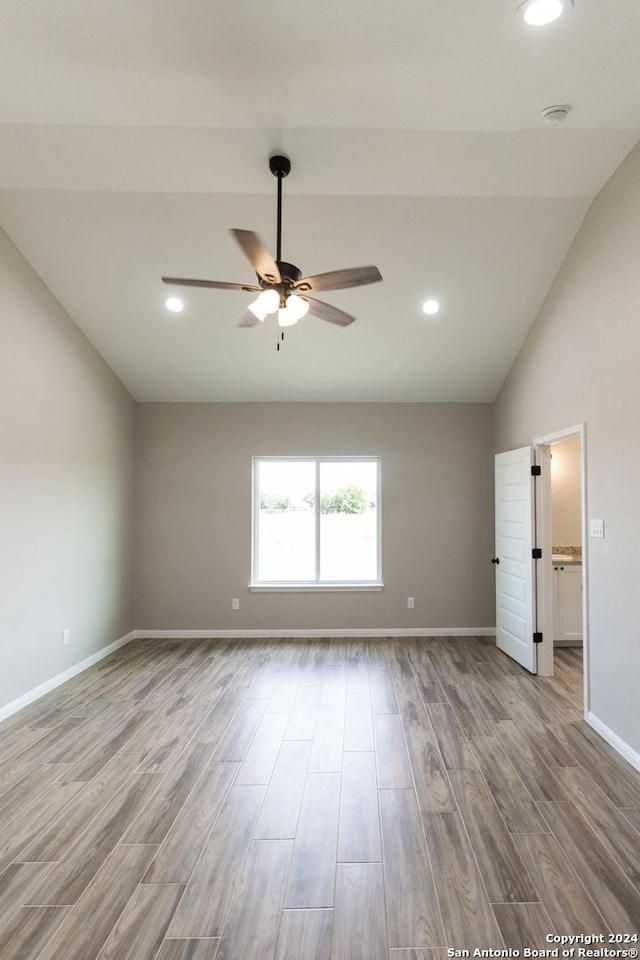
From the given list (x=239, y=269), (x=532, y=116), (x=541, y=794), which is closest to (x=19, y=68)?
(x=239, y=269)

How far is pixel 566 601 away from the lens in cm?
493

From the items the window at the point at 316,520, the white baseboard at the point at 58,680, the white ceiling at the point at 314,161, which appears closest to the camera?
the white ceiling at the point at 314,161

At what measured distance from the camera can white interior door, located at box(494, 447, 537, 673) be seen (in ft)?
14.3

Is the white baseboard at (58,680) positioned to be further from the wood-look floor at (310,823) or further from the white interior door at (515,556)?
the white interior door at (515,556)

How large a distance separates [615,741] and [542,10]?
377 cm

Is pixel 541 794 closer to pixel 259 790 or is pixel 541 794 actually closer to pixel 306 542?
pixel 259 790

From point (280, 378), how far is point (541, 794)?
421 cm

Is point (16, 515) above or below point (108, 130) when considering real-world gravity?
below

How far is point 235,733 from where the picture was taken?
321cm

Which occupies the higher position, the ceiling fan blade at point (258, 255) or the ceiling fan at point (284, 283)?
the ceiling fan blade at point (258, 255)

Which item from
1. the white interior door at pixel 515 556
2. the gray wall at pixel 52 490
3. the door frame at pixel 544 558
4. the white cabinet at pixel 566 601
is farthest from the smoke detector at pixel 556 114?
the white cabinet at pixel 566 601

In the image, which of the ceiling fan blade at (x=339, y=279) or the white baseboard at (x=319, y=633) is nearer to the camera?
the ceiling fan blade at (x=339, y=279)

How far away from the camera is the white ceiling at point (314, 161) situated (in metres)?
1.97

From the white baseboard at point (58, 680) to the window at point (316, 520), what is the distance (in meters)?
1.68
